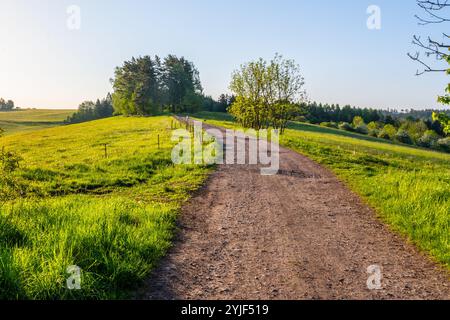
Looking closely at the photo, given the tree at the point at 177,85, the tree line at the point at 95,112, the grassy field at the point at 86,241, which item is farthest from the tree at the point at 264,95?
the tree line at the point at 95,112

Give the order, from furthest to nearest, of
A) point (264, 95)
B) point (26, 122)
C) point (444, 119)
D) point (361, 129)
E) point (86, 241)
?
1. point (26, 122)
2. point (361, 129)
3. point (264, 95)
4. point (444, 119)
5. point (86, 241)

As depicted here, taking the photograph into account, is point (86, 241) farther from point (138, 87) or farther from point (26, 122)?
point (26, 122)

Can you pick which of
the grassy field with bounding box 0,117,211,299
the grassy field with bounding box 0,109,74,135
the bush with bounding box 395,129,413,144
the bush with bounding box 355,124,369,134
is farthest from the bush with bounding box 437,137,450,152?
the grassy field with bounding box 0,109,74,135

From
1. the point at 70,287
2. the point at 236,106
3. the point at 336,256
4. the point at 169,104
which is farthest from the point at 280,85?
the point at 169,104

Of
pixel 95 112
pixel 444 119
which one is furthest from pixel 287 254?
pixel 95 112

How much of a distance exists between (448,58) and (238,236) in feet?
22.9

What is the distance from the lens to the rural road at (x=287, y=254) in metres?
5.88

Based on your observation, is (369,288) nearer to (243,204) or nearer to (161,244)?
(161,244)

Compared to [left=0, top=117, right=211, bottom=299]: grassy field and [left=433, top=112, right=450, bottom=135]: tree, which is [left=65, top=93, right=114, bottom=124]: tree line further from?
[left=433, top=112, right=450, bottom=135]: tree

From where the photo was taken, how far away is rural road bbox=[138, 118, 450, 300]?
5879 mm

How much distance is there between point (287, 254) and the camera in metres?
7.37

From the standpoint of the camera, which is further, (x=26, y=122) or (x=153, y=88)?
(x=26, y=122)

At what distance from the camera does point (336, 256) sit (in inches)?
287

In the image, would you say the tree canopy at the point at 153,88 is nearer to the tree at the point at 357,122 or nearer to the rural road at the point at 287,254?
the tree at the point at 357,122
